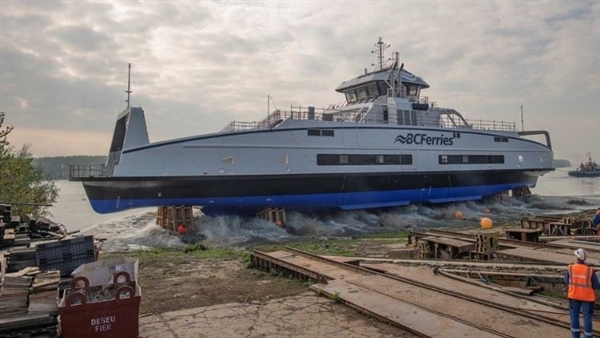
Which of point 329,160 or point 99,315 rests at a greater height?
point 329,160

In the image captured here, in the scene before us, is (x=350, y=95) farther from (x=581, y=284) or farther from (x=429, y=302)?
(x=581, y=284)

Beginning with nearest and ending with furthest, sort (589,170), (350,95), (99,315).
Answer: (99,315) < (350,95) < (589,170)

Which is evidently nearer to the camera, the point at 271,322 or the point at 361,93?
the point at 271,322

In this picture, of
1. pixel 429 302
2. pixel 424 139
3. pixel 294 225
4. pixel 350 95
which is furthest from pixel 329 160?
pixel 429 302

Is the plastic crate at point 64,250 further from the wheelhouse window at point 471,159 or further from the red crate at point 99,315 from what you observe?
the wheelhouse window at point 471,159

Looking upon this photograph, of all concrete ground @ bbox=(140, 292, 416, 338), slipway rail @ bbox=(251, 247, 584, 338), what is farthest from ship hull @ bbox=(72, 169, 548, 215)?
concrete ground @ bbox=(140, 292, 416, 338)

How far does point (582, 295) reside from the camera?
14.6ft

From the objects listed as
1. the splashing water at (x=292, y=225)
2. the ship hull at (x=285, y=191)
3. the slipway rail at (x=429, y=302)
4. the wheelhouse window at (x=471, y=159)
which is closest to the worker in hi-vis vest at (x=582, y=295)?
the slipway rail at (x=429, y=302)

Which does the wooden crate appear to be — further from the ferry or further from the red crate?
the ferry

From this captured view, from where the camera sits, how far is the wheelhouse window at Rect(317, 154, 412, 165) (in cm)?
2043

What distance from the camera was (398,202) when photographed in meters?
23.4

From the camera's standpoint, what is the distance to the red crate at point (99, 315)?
14.0 ft

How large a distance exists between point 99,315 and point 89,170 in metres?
15.0

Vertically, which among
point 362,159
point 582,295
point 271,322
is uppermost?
point 362,159
